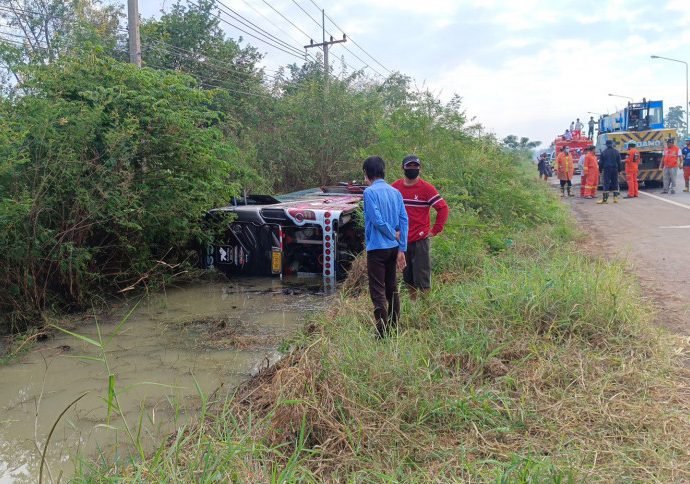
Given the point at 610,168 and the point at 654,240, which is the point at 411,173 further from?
the point at 610,168

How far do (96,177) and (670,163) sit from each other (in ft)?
55.4

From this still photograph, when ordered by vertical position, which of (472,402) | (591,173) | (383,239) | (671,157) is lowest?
(472,402)

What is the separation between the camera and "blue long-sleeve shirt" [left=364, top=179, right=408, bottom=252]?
4672mm

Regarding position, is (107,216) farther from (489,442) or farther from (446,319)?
(489,442)

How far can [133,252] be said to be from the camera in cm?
789

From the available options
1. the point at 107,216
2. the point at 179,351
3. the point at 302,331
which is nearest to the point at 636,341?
the point at 302,331

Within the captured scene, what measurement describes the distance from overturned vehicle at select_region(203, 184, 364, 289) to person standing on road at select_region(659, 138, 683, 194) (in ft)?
43.0

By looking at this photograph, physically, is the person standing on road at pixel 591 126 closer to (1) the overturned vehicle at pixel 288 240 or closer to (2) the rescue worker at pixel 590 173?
(2) the rescue worker at pixel 590 173

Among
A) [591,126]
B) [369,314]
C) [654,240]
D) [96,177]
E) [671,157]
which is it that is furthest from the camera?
[591,126]

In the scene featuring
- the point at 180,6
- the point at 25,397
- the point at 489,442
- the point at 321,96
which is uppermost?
the point at 180,6

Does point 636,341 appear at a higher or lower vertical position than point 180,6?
lower

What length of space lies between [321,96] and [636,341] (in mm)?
14423

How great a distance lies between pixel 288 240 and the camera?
28.8 feet

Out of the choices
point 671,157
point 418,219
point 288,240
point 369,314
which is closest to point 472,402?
point 369,314
